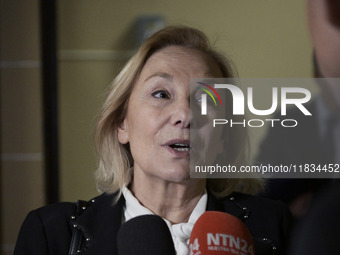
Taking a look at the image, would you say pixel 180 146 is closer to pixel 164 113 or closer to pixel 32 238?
pixel 164 113

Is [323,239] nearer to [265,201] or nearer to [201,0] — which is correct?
[265,201]

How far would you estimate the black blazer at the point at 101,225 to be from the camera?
0.84 meters

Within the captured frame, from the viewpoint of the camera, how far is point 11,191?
52.2 inches

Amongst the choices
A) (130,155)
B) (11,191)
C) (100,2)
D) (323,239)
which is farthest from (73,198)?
(323,239)

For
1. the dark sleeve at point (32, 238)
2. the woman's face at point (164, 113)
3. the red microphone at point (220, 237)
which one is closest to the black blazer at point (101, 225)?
the dark sleeve at point (32, 238)

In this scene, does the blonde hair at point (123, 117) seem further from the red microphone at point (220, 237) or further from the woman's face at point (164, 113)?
the red microphone at point (220, 237)

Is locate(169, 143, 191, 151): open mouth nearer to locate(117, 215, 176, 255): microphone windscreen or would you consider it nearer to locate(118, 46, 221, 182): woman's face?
locate(118, 46, 221, 182): woman's face

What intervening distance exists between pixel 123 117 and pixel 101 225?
217 millimetres

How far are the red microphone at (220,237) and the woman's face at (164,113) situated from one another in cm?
18

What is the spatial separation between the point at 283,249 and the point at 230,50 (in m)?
0.47

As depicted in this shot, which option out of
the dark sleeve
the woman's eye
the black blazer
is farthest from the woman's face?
the dark sleeve
